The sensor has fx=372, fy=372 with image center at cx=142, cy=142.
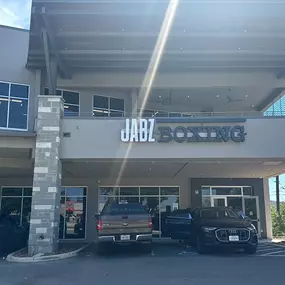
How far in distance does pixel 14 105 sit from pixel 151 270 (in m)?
11.4

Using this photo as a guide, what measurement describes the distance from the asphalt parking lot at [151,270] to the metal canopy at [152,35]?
29.3ft

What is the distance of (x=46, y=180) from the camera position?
13.9 meters

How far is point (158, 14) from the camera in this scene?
14.6 metres

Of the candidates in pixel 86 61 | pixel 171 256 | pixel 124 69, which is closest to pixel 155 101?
pixel 124 69

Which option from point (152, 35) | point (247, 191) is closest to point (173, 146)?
point (152, 35)

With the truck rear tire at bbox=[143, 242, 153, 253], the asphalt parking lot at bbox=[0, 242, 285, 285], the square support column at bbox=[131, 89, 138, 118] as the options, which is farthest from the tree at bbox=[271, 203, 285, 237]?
the asphalt parking lot at bbox=[0, 242, 285, 285]

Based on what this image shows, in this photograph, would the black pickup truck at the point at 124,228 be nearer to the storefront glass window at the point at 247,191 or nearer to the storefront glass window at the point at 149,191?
the storefront glass window at the point at 149,191

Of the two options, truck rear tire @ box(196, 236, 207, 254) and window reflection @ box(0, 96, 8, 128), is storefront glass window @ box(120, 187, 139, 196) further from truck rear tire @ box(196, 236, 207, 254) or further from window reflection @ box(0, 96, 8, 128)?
truck rear tire @ box(196, 236, 207, 254)

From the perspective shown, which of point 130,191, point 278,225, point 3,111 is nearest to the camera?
point 3,111

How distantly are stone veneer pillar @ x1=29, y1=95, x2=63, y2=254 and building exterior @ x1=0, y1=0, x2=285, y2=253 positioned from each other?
38 millimetres

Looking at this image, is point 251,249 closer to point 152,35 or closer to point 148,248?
point 148,248

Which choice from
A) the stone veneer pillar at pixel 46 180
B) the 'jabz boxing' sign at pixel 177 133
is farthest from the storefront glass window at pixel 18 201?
the 'jabz boxing' sign at pixel 177 133

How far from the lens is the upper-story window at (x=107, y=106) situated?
1952 cm

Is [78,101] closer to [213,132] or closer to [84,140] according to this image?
[84,140]
